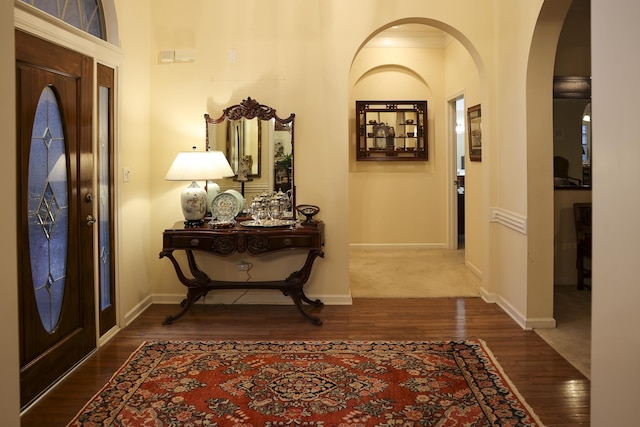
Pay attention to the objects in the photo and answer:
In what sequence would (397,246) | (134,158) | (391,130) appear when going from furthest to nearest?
1. (397,246)
2. (391,130)
3. (134,158)

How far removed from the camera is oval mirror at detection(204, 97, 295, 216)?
4633 millimetres

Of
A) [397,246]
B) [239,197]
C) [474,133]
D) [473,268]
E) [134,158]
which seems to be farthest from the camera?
[397,246]

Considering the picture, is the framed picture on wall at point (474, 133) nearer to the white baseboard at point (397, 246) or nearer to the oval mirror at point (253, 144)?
the white baseboard at point (397, 246)

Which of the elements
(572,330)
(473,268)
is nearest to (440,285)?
(473,268)

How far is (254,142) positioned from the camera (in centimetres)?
465

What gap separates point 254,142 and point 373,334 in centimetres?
194

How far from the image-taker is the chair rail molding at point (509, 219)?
13.3ft

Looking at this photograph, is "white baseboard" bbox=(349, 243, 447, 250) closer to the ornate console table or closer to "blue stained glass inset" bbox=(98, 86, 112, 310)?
the ornate console table

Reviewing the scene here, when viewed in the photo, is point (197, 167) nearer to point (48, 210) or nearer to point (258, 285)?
point (258, 285)

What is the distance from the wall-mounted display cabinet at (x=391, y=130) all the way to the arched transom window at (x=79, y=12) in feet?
14.0

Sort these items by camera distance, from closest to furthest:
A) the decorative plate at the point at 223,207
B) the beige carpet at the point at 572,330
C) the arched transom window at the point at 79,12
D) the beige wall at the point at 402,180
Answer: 1. the arched transom window at the point at 79,12
2. the beige carpet at the point at 572,330
3. the decorative plate at the point at 223,207
4. the beige wall at the point at 402,180

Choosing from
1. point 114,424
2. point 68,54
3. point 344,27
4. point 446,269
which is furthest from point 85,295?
point 446,269

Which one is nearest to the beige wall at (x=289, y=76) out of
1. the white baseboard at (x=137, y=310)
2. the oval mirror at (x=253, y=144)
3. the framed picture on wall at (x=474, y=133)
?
the oval mirror at (x=253, y=144)

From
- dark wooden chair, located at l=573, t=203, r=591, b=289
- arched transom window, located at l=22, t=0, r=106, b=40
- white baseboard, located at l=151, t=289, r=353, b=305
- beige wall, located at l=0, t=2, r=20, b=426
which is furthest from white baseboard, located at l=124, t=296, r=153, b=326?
dark wooden chair, located at l=573, t=203, r=591, b=289
